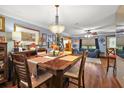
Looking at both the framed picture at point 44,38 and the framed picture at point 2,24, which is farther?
the framed picture at point 44,38

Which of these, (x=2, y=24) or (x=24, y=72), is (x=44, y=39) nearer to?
(x=2, y=24)

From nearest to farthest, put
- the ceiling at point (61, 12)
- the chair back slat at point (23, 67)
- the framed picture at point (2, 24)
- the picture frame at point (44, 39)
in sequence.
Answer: the chair back slat at point (23, 67) < the ceiling at point (61, 12) < the framed picture at point (2, 24) < the picture frame at point (44, 39)

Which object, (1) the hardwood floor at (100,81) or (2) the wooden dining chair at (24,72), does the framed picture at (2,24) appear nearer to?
(2) the wooden dining chair at (24,72)

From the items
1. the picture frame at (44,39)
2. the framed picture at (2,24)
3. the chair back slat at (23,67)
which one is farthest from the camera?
the picture frame at (44,39)

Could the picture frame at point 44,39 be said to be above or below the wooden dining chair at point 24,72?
above

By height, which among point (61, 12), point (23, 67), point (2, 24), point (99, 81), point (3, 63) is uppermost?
Result: point (61, 12)

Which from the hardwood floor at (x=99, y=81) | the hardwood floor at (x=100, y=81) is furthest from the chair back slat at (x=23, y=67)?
the hardwood floor at (x=100, y=81)

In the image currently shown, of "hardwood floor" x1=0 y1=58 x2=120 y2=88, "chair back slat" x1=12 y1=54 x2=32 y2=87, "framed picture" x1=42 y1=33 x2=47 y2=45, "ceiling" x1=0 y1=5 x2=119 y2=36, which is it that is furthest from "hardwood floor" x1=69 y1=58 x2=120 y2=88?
"framed picture" x1=42 y1=33 x2=47 y2=45

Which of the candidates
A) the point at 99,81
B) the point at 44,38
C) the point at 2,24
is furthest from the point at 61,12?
the point at 99,81

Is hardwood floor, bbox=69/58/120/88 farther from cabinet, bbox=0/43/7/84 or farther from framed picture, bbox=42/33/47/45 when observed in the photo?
framed picture, bbox=42/33/47/45

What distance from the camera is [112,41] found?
305 inches

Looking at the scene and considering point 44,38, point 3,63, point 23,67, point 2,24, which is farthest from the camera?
point 44,38

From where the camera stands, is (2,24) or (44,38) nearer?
(2,24)

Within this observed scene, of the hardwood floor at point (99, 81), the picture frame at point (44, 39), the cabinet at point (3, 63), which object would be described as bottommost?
the hardwood floor at point (99, 81)
